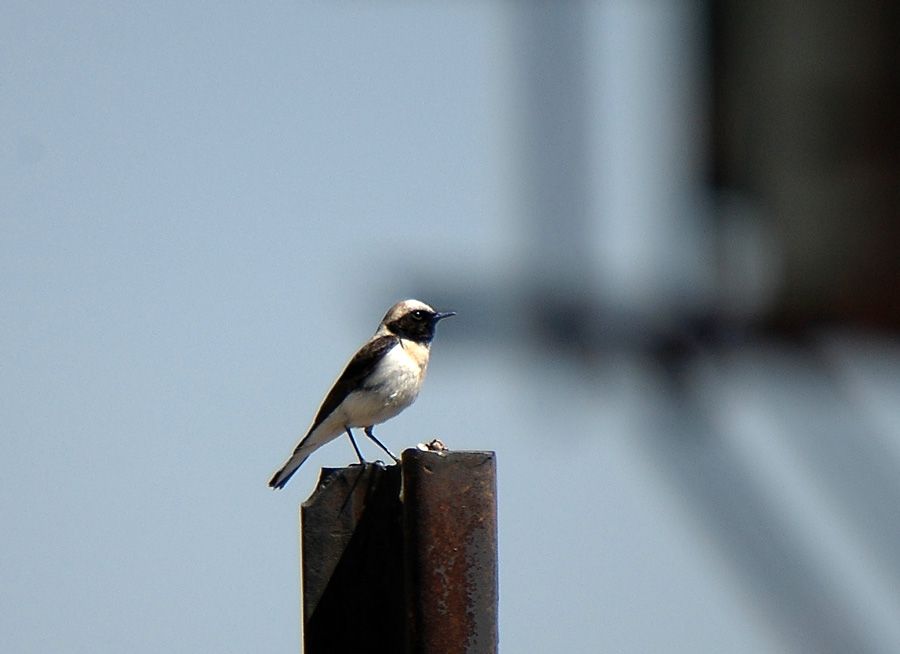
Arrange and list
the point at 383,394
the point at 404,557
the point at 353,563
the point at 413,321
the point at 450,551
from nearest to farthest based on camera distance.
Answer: the point at 450,551 < the point at 404,557 < the point at 353,563 < the point at 383,394 < the point at 413,321

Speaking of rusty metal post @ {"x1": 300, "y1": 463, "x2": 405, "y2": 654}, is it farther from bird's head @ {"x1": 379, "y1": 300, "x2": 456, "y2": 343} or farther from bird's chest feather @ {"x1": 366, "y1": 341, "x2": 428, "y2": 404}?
bird's head @ {"x1": 379, "y1": 300, "x2": 456, "y2": 343}

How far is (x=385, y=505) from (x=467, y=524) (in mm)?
388

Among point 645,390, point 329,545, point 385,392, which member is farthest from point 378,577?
point 385,392

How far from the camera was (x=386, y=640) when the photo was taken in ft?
14.7

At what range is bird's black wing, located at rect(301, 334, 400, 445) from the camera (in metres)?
11.3

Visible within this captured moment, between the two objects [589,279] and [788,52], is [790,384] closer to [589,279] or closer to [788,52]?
[589,279]

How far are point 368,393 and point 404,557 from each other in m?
6.74

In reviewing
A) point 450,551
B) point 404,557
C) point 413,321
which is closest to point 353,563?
point 404,557

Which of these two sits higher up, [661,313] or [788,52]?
[788,52]

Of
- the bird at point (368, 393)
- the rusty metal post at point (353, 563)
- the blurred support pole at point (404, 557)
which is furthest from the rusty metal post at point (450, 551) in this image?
the bird at point (368, 393)

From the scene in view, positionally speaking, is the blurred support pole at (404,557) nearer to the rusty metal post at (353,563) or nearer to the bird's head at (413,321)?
the rusty metal post at (353,563)

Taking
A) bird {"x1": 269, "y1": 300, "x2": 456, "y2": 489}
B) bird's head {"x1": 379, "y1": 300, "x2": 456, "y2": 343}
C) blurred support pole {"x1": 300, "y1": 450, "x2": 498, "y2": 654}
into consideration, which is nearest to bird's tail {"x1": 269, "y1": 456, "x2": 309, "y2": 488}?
bird {"x1": 269, "y1": 300, "x2": 456, "y2": 489}

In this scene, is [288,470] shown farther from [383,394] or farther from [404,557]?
[404,557]

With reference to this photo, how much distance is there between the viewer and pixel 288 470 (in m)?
11.2
